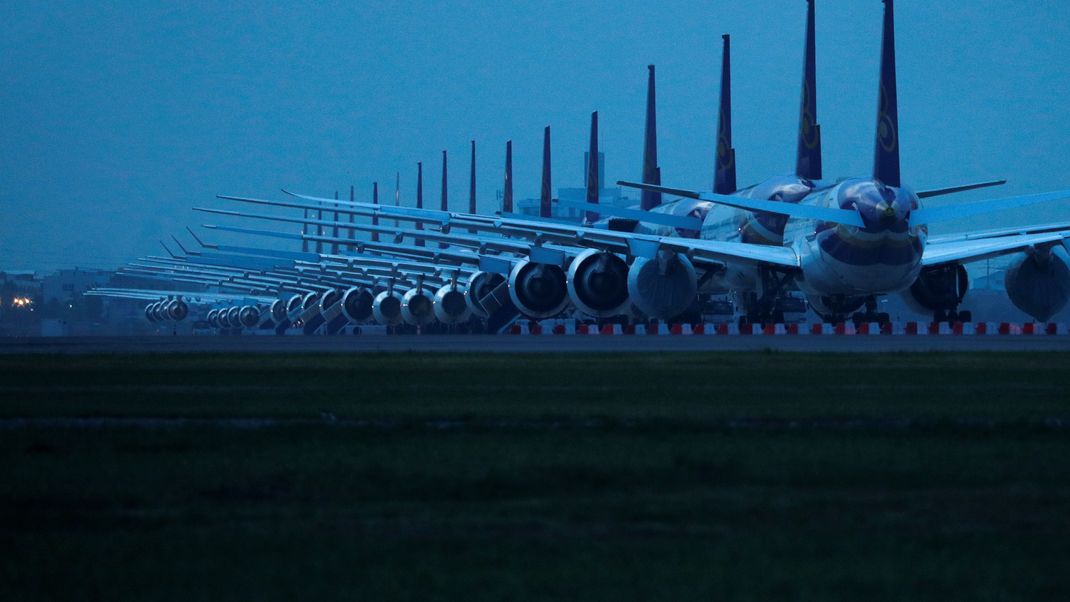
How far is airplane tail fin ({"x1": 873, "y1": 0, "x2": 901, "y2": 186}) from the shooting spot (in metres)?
41.5

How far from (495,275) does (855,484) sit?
172ft

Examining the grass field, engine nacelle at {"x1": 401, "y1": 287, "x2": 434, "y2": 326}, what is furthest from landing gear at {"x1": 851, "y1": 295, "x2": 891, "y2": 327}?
engine nacelle at {"x1": 401, "y1": 287, "x2": 434, "y2": 326}

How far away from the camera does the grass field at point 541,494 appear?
6000 millimetres

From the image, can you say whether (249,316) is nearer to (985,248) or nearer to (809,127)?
(809,127)

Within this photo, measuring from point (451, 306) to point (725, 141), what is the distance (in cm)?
1413

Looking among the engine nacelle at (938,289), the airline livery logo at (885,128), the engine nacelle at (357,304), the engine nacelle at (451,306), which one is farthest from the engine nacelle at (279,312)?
the airline livery logo at (885,128)

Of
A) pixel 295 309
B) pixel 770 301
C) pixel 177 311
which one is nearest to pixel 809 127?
pixel 770 301

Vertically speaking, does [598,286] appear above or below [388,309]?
below

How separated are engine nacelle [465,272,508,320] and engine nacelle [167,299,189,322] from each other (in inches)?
3508

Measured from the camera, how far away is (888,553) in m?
6.44

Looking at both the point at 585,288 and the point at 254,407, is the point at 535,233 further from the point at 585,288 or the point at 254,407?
the point at 254,407

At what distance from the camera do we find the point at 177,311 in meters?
146

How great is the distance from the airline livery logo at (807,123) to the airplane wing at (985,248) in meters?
6.40

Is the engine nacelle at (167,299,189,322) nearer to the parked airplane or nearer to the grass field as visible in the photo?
the parked airplane
